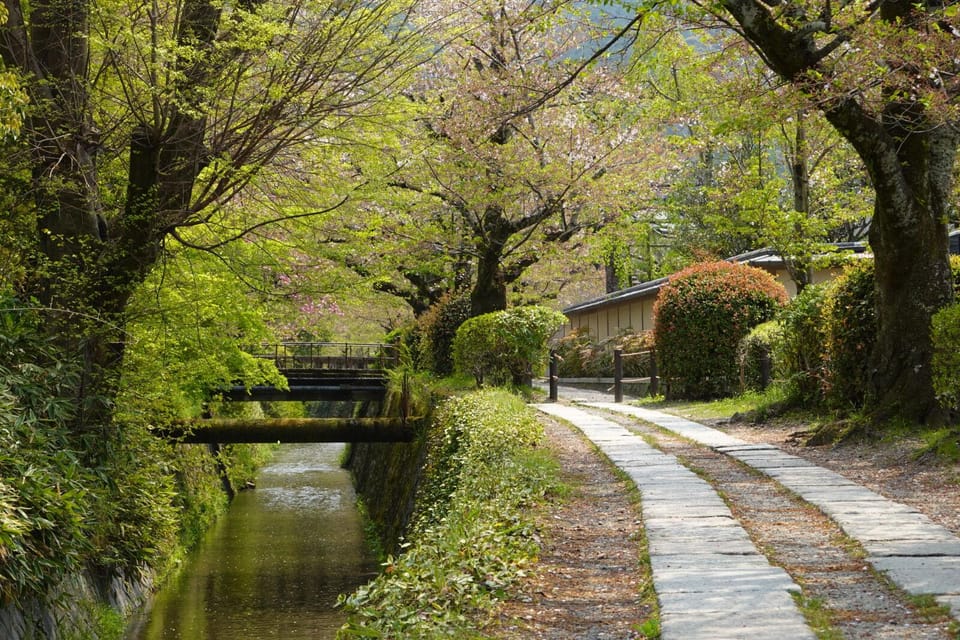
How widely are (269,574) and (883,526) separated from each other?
11893 mm

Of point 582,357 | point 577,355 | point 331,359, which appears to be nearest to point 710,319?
point 582,357

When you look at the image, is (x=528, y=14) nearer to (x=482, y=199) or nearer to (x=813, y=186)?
(x=482, y=199)

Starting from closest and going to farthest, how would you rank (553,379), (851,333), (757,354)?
1. (851,333)
2. (757,354)
3. (553,379)

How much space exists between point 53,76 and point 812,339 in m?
10.3

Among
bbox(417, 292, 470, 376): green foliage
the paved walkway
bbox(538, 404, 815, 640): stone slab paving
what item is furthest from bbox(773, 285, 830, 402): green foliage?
bbox(417, 292, 470, 376): green foliage

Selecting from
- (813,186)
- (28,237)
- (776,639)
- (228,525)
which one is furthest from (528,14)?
(813,186)

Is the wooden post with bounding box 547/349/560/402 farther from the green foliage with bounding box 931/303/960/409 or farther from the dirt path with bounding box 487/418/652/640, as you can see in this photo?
the dirt path with bounding box 487/418/652/640

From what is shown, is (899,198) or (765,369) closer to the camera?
(899,198)

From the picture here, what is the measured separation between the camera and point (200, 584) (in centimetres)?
1500

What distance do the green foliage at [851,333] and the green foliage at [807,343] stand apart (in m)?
0.57

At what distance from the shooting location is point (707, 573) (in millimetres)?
Answer: 5148

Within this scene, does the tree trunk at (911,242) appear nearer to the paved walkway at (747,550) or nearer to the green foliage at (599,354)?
the paved walkway at (747,550)

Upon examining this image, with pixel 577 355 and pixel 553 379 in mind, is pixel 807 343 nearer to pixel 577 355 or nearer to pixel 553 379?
pixel 553 379

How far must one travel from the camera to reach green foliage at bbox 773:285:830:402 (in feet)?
42.8
